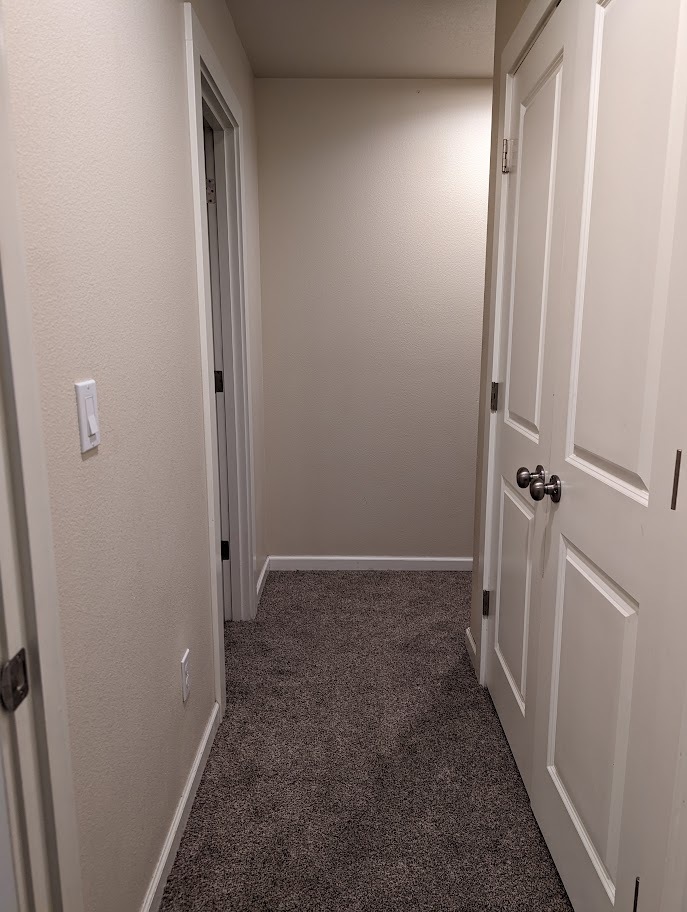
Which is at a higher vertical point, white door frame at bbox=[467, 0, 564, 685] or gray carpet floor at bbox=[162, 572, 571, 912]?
white door frame at bbox=[467, 0, 564, 685]

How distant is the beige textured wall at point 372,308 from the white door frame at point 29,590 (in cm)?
253

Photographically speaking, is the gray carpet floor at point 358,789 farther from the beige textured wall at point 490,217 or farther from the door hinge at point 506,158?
the door hinge at point 506,158

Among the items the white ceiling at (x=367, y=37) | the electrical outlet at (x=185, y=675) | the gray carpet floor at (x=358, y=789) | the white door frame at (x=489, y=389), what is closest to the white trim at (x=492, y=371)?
the white door frame at (x=489, y=389)

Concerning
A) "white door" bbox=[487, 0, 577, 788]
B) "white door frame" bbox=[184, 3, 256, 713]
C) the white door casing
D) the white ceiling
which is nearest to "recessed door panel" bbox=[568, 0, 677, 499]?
"white door" bbox=[487, 0, 577, 788]

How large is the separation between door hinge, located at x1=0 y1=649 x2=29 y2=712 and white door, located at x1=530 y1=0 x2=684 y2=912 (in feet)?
3.07

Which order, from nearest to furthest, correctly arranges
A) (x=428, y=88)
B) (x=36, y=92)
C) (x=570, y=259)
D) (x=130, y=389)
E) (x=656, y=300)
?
(x=36, y=92)
(x=656, y=300)
(x=130, y=389)
(x=570, y=259)
(x=428, y=88)

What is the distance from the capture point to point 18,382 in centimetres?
75

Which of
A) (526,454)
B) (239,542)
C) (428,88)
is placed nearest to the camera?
(526,454)

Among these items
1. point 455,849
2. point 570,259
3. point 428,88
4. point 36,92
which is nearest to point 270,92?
point 428,88

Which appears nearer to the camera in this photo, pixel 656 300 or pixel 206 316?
pixel 656 300

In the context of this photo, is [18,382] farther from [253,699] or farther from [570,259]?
[253,699]

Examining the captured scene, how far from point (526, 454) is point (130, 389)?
1091 mm

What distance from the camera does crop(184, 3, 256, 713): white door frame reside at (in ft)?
5.91

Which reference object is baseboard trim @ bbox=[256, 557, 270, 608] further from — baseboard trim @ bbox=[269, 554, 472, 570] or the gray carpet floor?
the gray carpet floor
